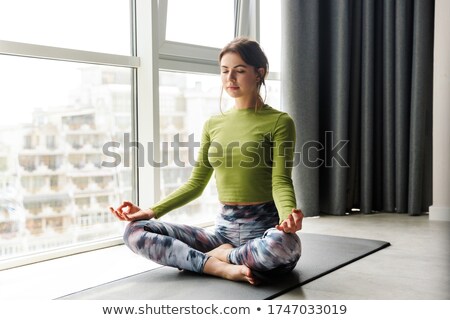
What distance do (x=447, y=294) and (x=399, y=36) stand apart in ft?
6.45

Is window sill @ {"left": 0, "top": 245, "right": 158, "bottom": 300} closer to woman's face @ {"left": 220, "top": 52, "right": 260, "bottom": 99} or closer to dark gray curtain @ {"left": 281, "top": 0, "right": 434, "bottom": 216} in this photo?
woman's face @ {"left": 220, "top": 52, "right": 260, "bottom": 99}

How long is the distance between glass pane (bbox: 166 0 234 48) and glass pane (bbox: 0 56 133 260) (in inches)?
15.8

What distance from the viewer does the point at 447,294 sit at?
170 cm

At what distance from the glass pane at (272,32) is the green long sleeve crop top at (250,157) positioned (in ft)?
5.08

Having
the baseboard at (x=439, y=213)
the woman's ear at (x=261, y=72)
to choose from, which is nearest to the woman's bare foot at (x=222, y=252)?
the woman's ear at (x=261, y=72)

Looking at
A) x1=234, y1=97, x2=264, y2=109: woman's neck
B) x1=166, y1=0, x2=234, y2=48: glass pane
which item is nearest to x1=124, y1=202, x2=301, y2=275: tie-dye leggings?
x1=234, y1=97, x2=264, y2=109: woman's neck

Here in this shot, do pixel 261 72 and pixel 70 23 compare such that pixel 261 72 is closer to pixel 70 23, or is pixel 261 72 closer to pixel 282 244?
pixel 282 244

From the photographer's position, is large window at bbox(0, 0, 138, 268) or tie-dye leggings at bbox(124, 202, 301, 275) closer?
tie-dye leggings at bbox(124, 202, 301, 275)

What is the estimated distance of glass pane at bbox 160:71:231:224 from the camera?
9.37ft

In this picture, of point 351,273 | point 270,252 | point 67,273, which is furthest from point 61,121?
point 351,273
